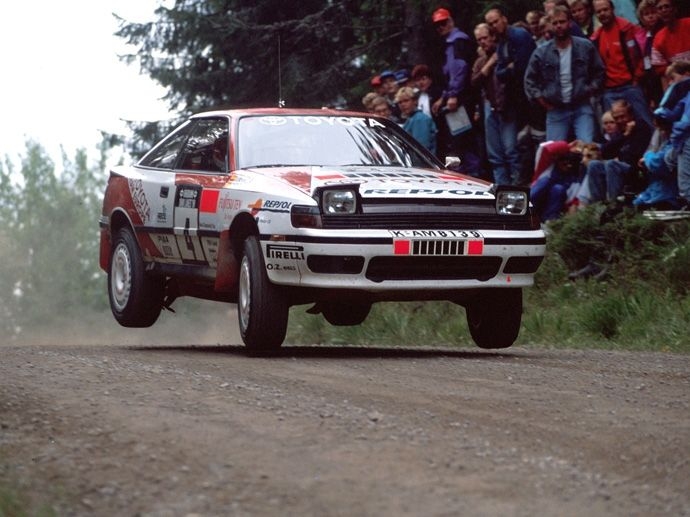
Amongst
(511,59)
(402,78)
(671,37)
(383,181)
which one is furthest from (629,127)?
(383,181)

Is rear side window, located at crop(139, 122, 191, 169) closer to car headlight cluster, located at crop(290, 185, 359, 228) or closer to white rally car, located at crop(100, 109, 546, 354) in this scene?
white rally car, located at crop(100, 109, 546, 354)

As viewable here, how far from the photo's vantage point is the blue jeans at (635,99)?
45.6 feet

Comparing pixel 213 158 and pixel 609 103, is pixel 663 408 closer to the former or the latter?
pixel 213 158

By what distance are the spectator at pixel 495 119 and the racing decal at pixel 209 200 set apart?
5.88m

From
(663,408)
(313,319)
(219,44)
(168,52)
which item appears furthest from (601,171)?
(168,52)

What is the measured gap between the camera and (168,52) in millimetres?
25672

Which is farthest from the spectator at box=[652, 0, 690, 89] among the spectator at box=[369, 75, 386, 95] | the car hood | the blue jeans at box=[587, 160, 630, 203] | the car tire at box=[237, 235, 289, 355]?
the car tire at box=[237, 235, 289, 355]

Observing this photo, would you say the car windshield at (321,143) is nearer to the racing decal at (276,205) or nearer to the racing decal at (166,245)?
the racing decal at (276,205)

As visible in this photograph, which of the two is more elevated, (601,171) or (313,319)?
(601,171)

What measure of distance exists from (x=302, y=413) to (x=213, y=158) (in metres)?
4.36

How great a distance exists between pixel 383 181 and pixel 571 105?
570 cm

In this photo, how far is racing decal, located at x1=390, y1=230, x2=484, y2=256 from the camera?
895 centimetres

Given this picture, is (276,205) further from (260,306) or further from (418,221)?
(418,221)

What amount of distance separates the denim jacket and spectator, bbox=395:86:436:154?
138 cm
